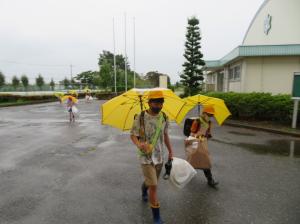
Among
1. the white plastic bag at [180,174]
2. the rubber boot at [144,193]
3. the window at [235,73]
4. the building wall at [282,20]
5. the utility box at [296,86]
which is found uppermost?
the building wall at [282,20]

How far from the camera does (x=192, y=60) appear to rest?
30594 mm

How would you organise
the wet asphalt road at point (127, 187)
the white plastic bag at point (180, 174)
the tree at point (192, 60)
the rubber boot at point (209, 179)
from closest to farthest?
the white plastic bag at point (180, 174)
the wet asphalt road at point (127, 187)
the rubber boot at point (209, 179)
the tree at point (192, 60)

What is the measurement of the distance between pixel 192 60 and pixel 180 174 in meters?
28.5

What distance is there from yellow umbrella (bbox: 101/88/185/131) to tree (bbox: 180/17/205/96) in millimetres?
27482

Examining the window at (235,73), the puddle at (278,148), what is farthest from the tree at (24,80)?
the puddle at (278,148)

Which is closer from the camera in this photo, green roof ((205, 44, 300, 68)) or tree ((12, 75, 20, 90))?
green roof ((205, 44, 300, 68))

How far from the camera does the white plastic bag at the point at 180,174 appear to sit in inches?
134

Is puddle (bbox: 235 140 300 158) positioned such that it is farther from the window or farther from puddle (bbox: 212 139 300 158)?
the window

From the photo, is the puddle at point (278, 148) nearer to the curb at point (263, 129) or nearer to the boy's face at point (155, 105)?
the curb at point (263, 129)

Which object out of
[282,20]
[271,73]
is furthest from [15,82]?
[271,73]

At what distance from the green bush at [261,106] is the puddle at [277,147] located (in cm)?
269

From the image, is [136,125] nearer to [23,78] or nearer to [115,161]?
[115,161]

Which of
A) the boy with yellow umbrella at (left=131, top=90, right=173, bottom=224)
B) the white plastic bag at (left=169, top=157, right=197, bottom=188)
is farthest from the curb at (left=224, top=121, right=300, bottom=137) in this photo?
the boy with yellow umbrella at (left=131, top=90, right=173, bottom=224)

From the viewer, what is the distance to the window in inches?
750
